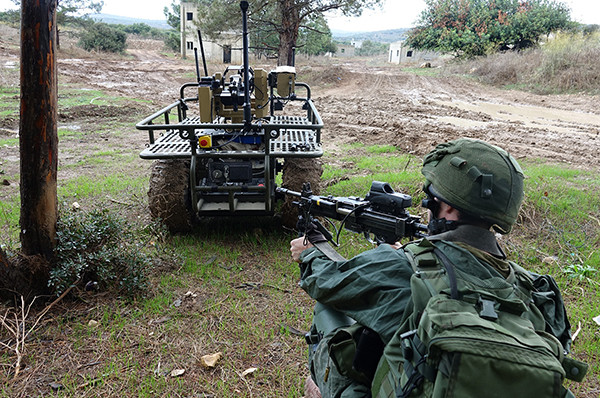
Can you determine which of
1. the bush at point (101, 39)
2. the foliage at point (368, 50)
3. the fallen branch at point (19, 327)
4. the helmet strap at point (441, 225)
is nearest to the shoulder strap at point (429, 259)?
the helmet strap at point (441, 225)

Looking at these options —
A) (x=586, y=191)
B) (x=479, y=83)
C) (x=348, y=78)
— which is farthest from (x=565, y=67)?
(x=586, y=191)

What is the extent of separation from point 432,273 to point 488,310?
0.67 feet

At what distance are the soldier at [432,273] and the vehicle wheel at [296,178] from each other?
256cm

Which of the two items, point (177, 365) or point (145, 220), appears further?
point (145, 220)

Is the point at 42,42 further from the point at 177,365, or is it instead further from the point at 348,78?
the point at 348,78

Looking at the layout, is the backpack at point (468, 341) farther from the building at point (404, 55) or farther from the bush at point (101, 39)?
the building at point (404, 55)

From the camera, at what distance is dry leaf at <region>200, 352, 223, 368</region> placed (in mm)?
2740

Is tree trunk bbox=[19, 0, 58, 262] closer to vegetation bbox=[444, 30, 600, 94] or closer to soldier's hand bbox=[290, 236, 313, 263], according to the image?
soldier's hand bbox=[290, 236, 313, 263]

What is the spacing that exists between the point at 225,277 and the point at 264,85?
245 centimetres

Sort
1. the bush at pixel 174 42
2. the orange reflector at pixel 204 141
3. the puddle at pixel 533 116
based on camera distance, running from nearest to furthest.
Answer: the orange reflector at pixel 204 141, the puddle at pixel 533 116, the bush at pixel 174 42

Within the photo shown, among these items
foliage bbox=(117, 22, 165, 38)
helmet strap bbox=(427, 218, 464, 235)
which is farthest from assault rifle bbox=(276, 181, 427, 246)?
foliage bbox=(117, 22, 165, 38)

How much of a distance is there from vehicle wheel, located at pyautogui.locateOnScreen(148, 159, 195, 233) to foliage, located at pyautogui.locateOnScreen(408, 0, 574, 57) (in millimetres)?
25210

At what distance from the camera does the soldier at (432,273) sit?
4.55 ft

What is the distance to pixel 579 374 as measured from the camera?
52.4 inches
